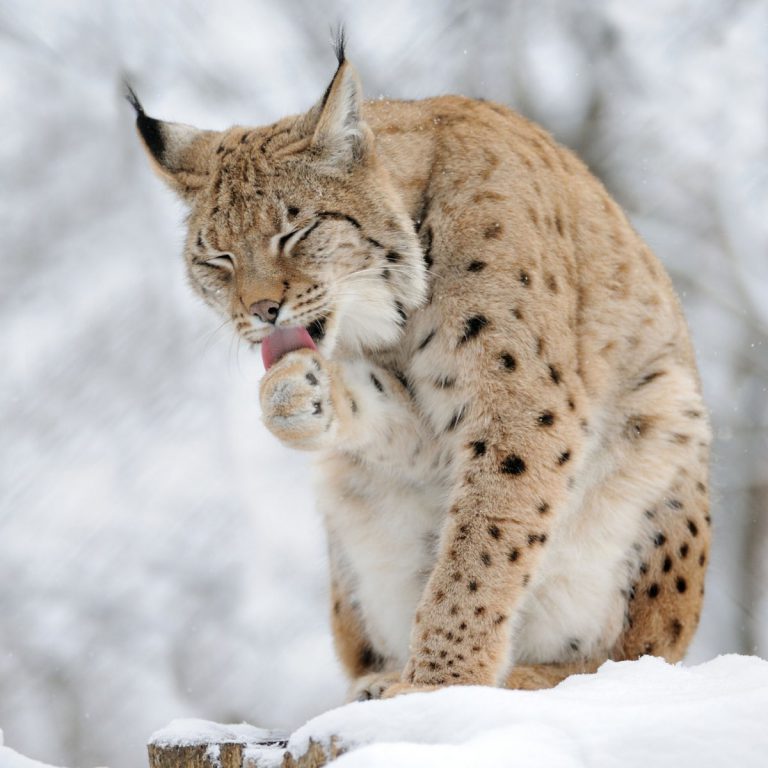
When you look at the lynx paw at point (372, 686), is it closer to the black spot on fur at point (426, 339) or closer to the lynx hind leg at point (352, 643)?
the lynx hind leg at point (352, 643)

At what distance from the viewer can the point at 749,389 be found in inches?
345

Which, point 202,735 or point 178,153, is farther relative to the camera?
point 178,153

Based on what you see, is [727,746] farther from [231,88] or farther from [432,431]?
[231,88]

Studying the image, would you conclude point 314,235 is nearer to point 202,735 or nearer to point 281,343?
point 281,343

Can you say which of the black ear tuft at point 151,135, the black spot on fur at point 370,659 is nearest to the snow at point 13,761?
the black spot on fur at point 370,659

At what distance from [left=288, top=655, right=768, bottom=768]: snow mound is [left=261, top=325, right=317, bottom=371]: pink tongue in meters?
1.84

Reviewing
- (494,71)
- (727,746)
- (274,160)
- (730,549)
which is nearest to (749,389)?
(730,549)

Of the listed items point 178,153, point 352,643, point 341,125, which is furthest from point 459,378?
point 178,153

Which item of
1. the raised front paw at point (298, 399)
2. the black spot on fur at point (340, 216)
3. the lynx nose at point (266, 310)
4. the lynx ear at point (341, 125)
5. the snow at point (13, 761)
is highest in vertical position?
the lynx ear at point (341, 125)

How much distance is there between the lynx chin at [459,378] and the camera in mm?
4590

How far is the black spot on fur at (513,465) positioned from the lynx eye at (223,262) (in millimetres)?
1233

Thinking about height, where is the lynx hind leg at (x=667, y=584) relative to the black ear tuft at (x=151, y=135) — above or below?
below

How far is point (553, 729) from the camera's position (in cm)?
269

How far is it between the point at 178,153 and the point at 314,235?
851 millimetres
